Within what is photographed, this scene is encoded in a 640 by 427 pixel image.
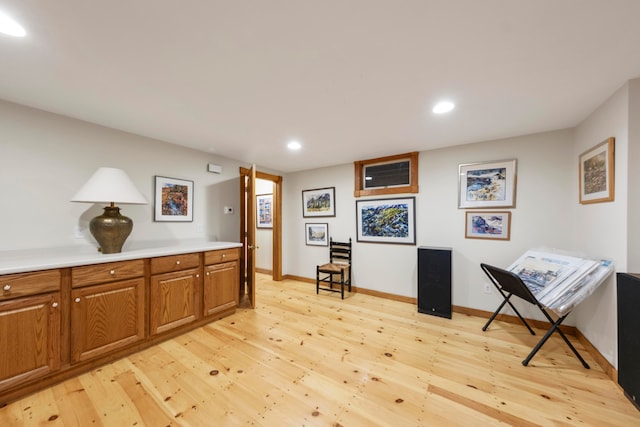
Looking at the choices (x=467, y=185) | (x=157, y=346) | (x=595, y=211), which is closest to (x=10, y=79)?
(x=157, y=346)

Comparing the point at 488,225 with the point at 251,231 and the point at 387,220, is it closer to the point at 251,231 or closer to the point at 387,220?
the point at 387,220

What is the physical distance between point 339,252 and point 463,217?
1.99m

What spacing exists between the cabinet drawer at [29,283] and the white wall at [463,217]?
11.1ft

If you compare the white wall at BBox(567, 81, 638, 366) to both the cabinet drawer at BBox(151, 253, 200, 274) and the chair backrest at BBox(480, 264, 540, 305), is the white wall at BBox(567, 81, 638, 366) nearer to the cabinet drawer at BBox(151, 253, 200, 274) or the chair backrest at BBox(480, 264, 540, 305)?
the chair backrest at BBox(480, 264, 540, 305)

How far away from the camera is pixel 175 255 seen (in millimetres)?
2502

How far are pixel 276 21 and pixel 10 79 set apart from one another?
79.3 inches

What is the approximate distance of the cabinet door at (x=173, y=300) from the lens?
2.34 metres

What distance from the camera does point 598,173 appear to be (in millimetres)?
2057

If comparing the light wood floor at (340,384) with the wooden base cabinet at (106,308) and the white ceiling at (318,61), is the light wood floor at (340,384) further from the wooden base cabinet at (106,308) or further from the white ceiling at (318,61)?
the white ceiling at (318,61)

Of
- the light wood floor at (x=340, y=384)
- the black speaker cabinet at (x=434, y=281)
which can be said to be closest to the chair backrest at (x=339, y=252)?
the black speaker cabinet at (x=434, y=281)

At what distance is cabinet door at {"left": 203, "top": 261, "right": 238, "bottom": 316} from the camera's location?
110 inches

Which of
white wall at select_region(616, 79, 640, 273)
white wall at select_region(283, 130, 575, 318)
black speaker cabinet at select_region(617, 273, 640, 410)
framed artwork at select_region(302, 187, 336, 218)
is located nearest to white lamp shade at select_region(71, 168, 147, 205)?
framed artwork at select_region(302, 187, 336, 218)

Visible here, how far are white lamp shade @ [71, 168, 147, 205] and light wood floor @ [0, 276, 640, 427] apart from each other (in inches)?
57.3

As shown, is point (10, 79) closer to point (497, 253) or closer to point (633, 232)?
point (633, 232)
